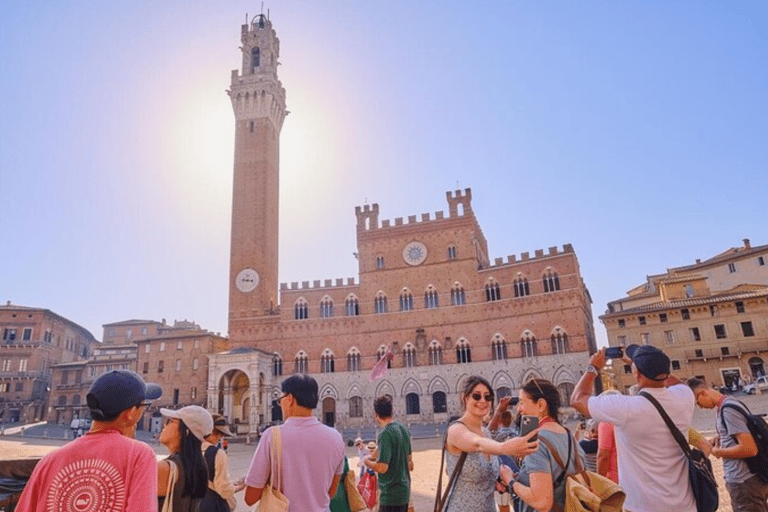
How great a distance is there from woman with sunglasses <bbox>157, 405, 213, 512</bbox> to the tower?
35.3 metres

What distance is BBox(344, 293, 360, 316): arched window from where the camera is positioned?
119ft

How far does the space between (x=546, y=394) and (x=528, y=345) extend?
30374mm

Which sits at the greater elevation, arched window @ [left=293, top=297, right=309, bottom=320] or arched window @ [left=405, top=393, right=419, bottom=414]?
arched window @ [left=293, top=297, right=309, bottom=320]

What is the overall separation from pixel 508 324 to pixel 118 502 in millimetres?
32271

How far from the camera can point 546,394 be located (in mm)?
3039

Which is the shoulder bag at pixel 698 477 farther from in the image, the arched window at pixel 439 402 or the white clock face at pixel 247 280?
the white clock face at pixel 247 280

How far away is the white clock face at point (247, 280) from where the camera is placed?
125 ft

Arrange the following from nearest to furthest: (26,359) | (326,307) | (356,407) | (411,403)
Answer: (411,403)
(356,407)
(326,307)
(26,359)

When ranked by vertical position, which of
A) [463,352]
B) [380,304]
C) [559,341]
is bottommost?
[463,352]

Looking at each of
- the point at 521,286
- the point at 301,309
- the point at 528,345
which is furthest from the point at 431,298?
the point at 301,309

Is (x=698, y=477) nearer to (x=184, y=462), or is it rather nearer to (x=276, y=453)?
(x=276, y=453)

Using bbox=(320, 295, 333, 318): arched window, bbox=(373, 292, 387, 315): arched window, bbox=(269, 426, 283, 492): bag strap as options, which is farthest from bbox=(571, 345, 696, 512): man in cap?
bbox=(320, 295, 333, 318): arched window

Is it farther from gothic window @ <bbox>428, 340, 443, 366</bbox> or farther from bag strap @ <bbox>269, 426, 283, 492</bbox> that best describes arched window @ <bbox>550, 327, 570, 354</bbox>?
bag strap @ <bbox>269, 426, 283, 492</bbox>

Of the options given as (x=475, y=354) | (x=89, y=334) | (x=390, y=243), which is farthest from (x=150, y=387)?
(x=89, y=334)
